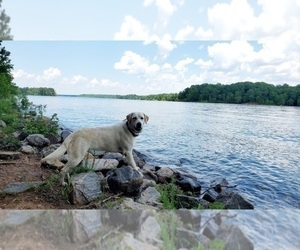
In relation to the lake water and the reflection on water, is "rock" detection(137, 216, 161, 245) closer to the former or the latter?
the reflection on water

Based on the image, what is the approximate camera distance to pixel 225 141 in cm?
323

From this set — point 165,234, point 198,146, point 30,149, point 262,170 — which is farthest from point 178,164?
point 165,234

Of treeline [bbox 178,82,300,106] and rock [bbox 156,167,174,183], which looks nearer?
treeline [bbox 178,82,300,106]

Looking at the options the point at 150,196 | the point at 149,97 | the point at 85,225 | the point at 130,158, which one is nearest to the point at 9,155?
the point at 130,158

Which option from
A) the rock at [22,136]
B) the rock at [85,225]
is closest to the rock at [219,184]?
the rock at [85,225]

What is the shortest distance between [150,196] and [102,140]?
65cm

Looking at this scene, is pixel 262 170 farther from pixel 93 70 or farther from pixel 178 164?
pixel 93 70

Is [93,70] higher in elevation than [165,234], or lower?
higher

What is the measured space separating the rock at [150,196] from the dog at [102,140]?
427mm

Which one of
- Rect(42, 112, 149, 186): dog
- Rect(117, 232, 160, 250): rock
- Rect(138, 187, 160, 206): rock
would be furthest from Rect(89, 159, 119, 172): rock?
Rect(117, 232, 160, 250): rock

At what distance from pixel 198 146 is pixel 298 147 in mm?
858

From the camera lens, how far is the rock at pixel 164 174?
9.89 ft

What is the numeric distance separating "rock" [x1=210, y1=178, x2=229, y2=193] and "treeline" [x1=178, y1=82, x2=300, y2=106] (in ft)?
2.92

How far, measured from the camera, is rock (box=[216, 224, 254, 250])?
131cm
